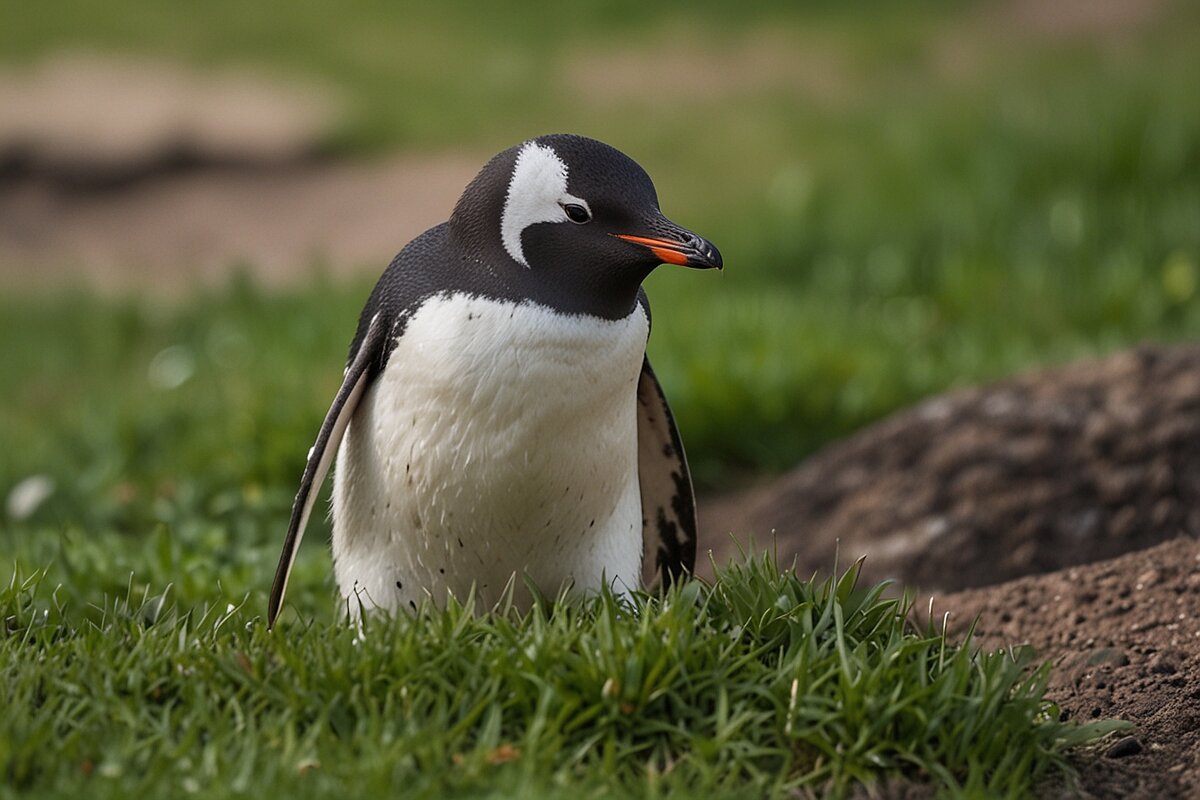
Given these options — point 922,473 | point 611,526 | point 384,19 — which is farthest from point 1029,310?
point 384,19

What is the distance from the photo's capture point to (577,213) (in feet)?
11.8

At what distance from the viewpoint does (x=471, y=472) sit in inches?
147

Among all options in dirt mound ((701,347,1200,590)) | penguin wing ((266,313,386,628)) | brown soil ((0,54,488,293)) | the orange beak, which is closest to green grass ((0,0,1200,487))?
brown soil ((0,54,488,293))

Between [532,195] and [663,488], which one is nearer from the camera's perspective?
[532,195]

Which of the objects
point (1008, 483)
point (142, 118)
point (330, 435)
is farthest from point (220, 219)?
point (330, 435)

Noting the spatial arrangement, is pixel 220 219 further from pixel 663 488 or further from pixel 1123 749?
pixel 1123 749

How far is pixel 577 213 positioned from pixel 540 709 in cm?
Result: 113

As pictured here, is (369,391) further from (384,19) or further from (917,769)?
(384,19)

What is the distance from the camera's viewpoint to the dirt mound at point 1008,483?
5488 mm

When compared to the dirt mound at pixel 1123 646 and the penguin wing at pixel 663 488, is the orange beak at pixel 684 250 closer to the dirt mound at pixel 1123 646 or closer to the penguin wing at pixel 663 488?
the penguin wing at pixel 663 488

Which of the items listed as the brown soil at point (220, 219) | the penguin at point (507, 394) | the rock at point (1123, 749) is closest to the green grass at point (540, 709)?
the rock at point (1123, 749)

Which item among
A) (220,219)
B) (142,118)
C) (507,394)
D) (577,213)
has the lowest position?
(220,219)

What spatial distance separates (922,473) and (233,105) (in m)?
10.7

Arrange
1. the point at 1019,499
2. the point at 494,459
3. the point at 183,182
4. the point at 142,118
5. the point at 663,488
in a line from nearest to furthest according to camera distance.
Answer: the point at 494,459 < the point at 663,488 < the point at 1019,499 < the point at 183,182 < the point at 142,118
